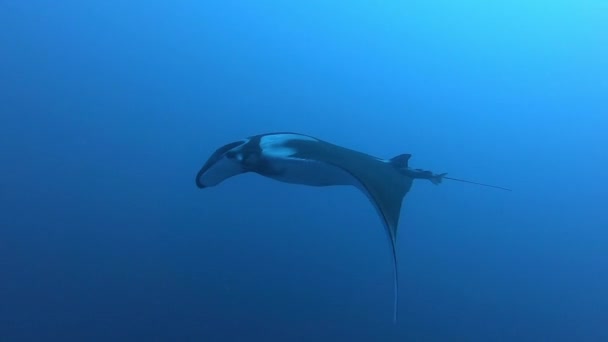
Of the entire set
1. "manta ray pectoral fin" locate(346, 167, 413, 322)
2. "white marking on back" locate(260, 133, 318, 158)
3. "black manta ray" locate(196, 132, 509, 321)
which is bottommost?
"manta ray pectoral fin" locate(346, 167, 413, 322)

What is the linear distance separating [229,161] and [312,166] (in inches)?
11.8

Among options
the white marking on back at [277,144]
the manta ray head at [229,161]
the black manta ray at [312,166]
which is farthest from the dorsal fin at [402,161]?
the manta ray head at [229,161]

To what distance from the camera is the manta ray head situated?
154 centimetres

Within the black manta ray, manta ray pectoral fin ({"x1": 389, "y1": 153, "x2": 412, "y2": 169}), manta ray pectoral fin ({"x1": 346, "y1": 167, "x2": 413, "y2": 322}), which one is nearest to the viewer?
manta ray pectoral fin ({"x1": 346, "y1": 167, "x2": 413, "y2": 322})

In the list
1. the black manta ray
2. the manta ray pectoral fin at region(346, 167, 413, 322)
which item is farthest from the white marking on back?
the manta ray pectoral fin at region(346, 167, 413, 322)

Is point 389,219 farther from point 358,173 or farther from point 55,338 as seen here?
point 55,338

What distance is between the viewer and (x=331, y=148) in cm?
155

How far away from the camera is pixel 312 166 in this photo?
146cm

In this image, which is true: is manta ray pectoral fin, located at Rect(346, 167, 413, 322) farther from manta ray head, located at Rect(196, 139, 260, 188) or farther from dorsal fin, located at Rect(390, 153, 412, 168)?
manta ray head, located at Rect(196, 139, 260, 188)

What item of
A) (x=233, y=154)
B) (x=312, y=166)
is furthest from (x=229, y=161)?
(x=312, y=166)

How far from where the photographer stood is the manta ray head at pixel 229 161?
154cm

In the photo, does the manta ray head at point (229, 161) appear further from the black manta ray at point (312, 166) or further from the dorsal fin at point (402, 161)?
the dorsal fin at point (402, 161)

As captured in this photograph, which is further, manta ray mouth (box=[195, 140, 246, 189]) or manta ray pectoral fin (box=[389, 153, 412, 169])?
manta ray pectoral fin (box=[389, 153, 412, 169])

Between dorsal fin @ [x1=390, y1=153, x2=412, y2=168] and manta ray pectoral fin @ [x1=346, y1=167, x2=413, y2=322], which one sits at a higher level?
dorsal fin @ [x1=390, y1=153, x2=412, y2=168]
